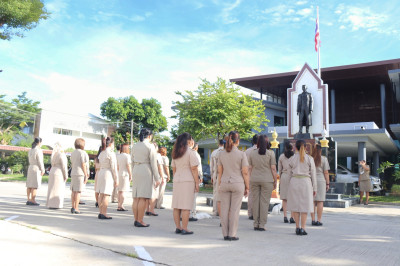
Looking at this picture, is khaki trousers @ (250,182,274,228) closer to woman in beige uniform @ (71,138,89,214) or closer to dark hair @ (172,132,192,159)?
dark hair @ (172,132,192,159)

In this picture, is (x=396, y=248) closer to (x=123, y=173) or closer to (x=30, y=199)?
(x=123, y=173)

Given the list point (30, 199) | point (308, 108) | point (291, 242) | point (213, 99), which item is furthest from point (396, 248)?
point (213, 99)

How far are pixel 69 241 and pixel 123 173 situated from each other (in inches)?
180

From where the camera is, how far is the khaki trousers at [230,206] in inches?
214

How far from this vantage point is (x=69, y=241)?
15.7ft

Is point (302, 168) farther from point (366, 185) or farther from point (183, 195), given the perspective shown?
point (366, 185)

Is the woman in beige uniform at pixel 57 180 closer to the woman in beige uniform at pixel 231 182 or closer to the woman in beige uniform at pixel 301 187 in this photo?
the woman in beige uniform at pixel 231 182

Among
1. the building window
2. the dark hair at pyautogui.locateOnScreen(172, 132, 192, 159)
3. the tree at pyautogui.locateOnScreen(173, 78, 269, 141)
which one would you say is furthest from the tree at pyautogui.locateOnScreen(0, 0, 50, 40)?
the building window

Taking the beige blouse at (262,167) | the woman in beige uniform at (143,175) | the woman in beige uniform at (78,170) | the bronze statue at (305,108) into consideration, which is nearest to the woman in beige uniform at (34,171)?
the woman in beige uniform at (78,170)

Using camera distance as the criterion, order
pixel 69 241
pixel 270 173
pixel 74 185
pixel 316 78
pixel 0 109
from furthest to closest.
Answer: pixel 0 109 → pixel 316 78 → pixel 74 185 → pixel 270 173 → pixel 69 241

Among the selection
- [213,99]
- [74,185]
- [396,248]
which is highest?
[213,99]

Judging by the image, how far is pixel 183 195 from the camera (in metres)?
5.82

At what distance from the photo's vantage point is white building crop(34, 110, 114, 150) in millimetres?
44875

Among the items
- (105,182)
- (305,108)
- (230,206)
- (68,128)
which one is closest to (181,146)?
(230,206)
